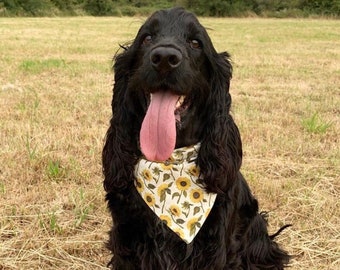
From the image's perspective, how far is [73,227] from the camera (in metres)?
3.68

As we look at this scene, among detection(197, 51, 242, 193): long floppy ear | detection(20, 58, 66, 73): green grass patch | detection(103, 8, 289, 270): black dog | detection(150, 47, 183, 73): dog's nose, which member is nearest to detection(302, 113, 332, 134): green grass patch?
detection(103, 8, 289, 270): black dog

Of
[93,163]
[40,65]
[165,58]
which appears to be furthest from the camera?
[40,65]

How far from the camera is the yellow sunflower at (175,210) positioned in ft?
9.58

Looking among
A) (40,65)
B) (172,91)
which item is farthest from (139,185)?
(40,65)

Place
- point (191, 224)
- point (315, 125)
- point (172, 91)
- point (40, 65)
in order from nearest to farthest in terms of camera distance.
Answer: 1. point (172, 91)
2. point (191, 224)
3. point (315, 125)
4. point (40, 65)

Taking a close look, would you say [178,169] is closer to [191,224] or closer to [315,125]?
[191,224]

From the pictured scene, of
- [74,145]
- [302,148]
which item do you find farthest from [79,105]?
[302,148]

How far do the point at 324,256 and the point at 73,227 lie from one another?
5.79 ft

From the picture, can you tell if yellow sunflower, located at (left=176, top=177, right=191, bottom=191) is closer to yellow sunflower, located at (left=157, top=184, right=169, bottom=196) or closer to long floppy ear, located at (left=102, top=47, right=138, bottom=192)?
yellow sunflower, located at (left=157, top=184, right=169, bottom=196)

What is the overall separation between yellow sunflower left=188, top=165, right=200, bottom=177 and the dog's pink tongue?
31 centimetres

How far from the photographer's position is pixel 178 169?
2859 mm

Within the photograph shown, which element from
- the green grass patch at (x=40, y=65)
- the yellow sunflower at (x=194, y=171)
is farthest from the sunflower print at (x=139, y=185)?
the green grass patch at (x=40, y=65)

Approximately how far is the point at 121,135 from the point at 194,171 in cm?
46

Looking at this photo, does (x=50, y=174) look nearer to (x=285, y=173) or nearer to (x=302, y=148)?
(x=285, y=173)
